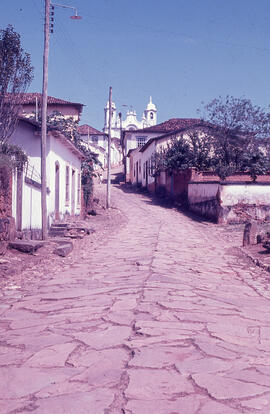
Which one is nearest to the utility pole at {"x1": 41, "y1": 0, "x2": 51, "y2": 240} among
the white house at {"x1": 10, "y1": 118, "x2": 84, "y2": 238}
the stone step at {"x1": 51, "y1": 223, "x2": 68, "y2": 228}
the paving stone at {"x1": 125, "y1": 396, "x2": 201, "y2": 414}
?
the white house at {"x1": 10, "y1": 118, "x2": 84, "y2": 238}

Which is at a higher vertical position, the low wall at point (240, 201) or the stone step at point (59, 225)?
the low wall at point (240, 201)

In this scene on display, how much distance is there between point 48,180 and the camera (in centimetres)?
1489

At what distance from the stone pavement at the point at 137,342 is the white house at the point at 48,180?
13.0 ft

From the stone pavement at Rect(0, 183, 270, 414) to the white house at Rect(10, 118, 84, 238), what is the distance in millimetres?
3959

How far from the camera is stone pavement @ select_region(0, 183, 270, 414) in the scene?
289cm

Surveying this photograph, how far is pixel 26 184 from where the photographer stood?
39.5ft

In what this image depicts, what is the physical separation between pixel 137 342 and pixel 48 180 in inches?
455

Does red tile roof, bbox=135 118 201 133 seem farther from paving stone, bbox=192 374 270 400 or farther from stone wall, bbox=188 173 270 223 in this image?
paving stone, bbox=192 374 270 400

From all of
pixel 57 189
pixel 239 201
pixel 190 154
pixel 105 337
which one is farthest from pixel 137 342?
pixel 190 154

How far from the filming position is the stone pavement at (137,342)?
2887mm

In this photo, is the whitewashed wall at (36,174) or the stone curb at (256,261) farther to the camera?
the whitewashed wall at (36,174)

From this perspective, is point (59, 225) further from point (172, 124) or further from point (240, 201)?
point (172, 124)

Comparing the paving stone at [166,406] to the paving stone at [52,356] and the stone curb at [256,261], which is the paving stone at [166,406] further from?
the stone curb at [256,261]

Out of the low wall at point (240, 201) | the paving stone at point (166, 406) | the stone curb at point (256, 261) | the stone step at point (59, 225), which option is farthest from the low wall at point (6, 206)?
the low wall at point (240, 201)
